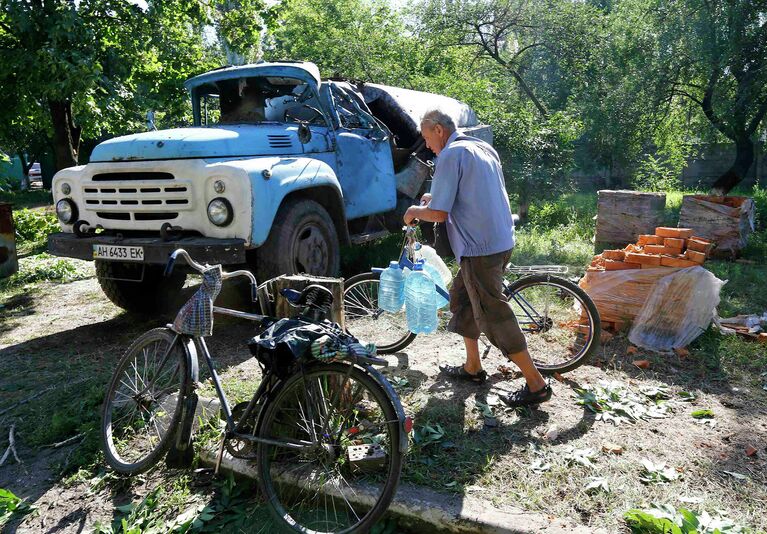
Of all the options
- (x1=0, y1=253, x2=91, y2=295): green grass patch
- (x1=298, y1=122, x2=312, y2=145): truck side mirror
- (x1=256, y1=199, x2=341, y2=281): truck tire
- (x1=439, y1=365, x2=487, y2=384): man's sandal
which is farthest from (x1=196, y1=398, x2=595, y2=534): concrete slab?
(x1=0, y1=253, x2=91, y2=295): green grass patch

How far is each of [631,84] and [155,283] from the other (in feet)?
36.6

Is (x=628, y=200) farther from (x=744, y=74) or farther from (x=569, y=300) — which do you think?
(x=744, y=74)

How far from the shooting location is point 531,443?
3.36m

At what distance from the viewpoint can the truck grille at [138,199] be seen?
505 cm

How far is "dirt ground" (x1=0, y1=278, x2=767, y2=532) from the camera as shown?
2879mm

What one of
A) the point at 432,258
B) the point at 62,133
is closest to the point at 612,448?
the point at 432,258

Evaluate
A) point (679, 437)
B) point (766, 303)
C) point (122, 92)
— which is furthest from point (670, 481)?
point (122, 92)

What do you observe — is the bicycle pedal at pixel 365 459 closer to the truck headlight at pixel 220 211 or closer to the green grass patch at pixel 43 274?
the truck headlight at pixel 220 211

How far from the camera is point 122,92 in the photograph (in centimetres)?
1075

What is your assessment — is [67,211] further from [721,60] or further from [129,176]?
[721,60]

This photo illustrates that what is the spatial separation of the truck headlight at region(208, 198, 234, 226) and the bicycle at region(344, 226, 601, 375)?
3.58 ft

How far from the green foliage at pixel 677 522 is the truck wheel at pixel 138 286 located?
482 centimetres

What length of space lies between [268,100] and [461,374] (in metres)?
3.88

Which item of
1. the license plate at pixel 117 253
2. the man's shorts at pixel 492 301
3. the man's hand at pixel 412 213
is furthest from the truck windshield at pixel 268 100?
the man's shorts at pixel 492 301
